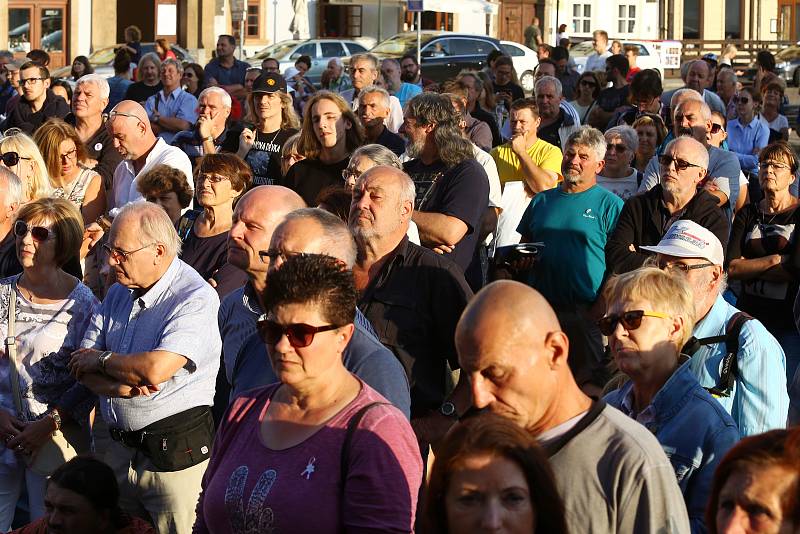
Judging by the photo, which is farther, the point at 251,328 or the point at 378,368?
the point at 251,328

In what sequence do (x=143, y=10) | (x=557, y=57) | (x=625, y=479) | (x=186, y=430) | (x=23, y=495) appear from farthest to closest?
1. (x=143, y=10)
2. (x=557, y=57)
3. (x=23, y=495)
4. (x=186, y=430)
5. (x=625, y=479)

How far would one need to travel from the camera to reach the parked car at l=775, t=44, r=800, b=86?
138 feet

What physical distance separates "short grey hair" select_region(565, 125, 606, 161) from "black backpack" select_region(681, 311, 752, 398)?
322 centimetres

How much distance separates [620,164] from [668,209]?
1.79m

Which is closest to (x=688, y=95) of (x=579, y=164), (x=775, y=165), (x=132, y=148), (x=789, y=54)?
(x=775, y=165)

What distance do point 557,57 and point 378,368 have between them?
1763 centimetres

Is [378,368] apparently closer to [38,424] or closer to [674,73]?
[38,424]

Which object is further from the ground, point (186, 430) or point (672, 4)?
point (672, 4)

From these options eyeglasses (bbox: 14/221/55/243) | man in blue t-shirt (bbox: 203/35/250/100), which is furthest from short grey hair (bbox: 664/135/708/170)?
man in blue t-shirt (bbox: 203/35/250/100)

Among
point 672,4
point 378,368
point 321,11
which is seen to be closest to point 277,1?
point 321,11

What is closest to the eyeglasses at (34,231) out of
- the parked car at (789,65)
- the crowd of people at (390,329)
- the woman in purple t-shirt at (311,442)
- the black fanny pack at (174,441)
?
the crowd of people at (390,329)

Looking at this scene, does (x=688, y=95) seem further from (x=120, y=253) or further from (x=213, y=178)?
(x=120, y=253)

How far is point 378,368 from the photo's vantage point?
4086 mm

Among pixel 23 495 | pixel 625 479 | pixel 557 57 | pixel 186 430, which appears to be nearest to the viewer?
pixel 625 479
